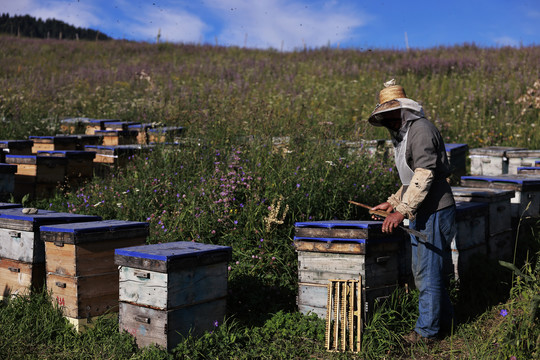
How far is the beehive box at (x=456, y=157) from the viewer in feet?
30.1

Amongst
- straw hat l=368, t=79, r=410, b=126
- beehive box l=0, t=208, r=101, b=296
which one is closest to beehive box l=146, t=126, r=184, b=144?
beehive box l=0, t=208, r=101, b=296

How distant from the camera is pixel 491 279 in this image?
19.1 ft

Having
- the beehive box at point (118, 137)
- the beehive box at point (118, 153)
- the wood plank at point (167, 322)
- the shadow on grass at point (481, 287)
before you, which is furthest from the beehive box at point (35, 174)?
the shadow on grass at point (481, 287)

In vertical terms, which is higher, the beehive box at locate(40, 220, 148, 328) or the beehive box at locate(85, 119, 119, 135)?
the beehive box at locate(85, 119, 119, 135)

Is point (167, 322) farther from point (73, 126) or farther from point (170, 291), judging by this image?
point (73, 126)

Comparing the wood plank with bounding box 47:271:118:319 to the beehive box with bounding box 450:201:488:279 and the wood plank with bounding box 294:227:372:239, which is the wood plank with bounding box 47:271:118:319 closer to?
the wood plank with bounding box 294:227:372:239

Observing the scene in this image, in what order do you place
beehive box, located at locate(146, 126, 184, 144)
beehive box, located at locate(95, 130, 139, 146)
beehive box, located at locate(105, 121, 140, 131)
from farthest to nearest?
beehive box, located at locate(105, 121, 140, 131), beehive box, located at locate(95, 130, 139, 146), beehive box, located at locate(146, 126, 184, 144)

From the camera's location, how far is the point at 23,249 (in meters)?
5.30

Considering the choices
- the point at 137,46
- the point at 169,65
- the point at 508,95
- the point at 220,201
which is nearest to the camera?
the point at 220,201

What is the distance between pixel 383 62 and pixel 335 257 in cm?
1694

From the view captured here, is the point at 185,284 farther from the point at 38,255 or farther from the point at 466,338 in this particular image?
the point at 466,338

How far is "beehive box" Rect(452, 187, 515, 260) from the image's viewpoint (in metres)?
6.19

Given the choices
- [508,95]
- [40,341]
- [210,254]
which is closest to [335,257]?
[210,254]

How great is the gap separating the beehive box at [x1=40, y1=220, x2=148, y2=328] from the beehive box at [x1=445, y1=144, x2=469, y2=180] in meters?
5.92
